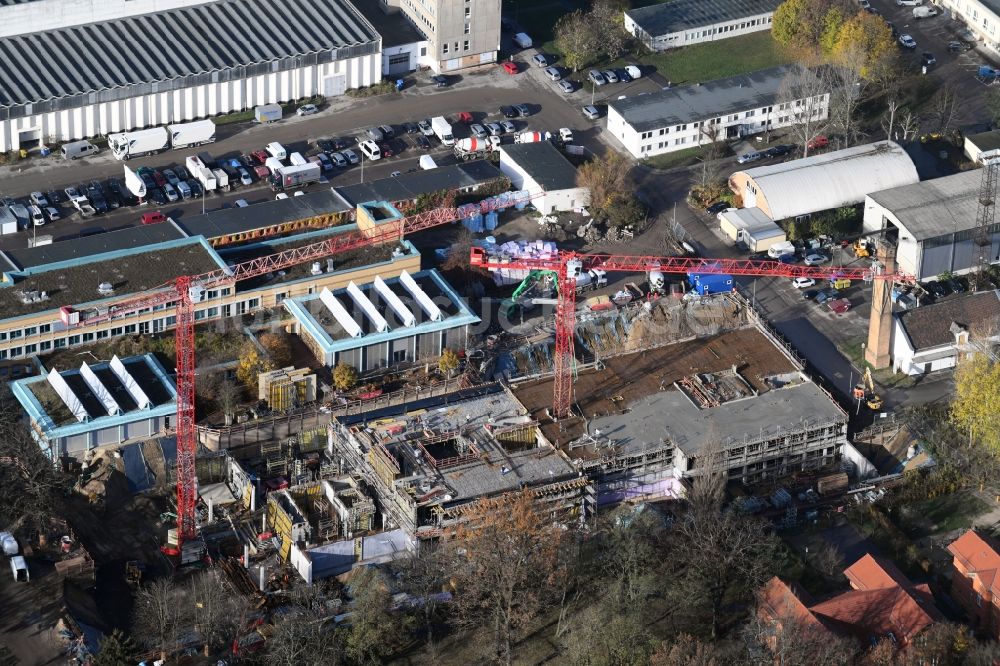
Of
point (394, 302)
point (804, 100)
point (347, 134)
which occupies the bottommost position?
point (347, 134)

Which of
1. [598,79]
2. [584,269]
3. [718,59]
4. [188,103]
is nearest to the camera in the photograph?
[584,269]

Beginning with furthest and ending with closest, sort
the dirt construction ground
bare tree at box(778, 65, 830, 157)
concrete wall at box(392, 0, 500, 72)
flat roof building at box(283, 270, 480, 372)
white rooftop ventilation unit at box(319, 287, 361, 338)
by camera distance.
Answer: concrete wall at box(392, 0, 500, 72)
bare tree at box(778, 65, 830, 157)
white rooftop ventilation unit at box(319, 287, 361, 338)
flat roof building at box(283, 270, 480, 372)
the dirt construction ground

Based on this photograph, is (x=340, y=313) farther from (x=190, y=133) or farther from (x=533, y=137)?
(x=533, y=137)

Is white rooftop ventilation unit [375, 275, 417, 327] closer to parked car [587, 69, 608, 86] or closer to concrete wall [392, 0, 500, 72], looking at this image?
concrete wall [392, 0, 500, 72]

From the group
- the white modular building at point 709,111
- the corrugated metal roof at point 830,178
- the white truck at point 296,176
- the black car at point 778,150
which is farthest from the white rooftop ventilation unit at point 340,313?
the black car at point 778,150

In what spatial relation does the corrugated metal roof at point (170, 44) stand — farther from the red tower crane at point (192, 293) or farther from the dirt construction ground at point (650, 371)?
the dirt construction ground at point (650, 371)

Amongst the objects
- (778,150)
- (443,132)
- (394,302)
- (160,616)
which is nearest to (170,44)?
(443,132)

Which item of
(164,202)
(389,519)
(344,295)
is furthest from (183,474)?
(164,202)

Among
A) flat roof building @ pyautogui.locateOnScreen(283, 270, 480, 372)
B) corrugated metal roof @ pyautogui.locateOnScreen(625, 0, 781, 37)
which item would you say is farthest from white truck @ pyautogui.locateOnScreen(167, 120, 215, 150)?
corrugated metal roof @ pyautogui.locateOnScreen(625, 0, 781, 37)

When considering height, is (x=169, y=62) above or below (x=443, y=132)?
above
